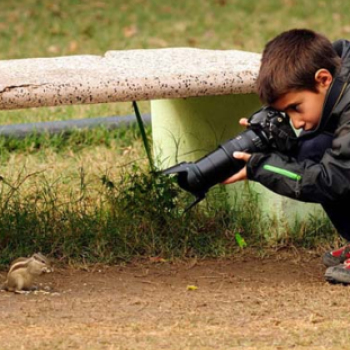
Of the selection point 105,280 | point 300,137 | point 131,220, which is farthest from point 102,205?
point 300,137

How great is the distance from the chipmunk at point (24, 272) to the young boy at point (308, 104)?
2.79 feet

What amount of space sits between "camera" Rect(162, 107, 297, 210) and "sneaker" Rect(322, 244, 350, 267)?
2.36 ft

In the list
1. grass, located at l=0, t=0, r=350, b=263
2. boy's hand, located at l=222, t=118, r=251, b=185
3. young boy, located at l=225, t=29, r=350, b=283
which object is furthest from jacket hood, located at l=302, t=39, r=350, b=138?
grass, located at l=0, t=0, r=350, b=263

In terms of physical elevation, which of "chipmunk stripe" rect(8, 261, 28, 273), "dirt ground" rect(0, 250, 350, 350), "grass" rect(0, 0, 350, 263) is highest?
"grass" rect(0, 0, 350, 263)

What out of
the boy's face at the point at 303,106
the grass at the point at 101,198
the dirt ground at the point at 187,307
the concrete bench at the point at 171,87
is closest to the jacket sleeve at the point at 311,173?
the boy's face at the point at 303,106

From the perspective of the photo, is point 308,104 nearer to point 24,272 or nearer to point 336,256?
point 336,256

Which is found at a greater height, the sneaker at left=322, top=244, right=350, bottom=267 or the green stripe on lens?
the green stripe on lens

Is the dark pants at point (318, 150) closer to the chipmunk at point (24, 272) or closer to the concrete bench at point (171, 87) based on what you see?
the concrete bench at point (171, 87)

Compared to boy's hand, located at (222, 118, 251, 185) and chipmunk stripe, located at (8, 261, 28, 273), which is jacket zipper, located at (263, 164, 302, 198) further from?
chipmunk stripe, located at (8, 261, 28, 273)

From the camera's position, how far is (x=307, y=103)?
4.12 m

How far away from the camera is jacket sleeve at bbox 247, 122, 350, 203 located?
13.4 feet

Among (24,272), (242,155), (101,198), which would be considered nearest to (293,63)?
(242,155)

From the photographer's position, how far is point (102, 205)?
16.9ft

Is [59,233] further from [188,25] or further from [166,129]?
[188,25]
